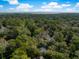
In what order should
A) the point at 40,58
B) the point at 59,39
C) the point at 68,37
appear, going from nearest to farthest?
the point at 40,58 < the point at 59,39 < the point at 68,37

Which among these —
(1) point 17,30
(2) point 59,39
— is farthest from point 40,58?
(1) point 17,30

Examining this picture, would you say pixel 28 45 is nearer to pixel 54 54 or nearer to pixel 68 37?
pixel 54 54

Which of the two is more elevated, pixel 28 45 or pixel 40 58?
pixel 28 45

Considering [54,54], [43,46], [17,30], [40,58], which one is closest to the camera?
[54,54]

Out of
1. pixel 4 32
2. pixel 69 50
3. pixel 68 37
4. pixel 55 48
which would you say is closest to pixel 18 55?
pixel 55 48

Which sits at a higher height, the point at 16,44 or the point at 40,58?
the point at 16,44

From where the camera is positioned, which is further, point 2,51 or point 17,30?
point 17,30

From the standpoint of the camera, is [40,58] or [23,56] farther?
[40,58]

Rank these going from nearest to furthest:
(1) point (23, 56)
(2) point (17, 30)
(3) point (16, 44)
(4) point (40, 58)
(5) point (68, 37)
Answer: (1) point (23, 56) → (4) point (40, 58) → (3) point (16, 44) → (5) point (68, 37) → (2) point (17, 30)

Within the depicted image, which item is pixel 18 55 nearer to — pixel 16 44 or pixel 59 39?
pixel 16 44
